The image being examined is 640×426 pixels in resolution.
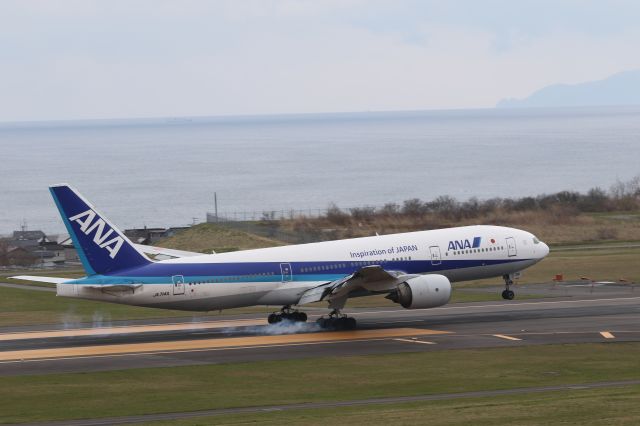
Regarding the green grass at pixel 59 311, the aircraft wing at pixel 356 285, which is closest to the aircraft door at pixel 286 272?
the aircraft wing at pixel 356 285

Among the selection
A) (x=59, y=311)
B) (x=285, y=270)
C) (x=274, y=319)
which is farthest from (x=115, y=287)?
(x=59, y=311)

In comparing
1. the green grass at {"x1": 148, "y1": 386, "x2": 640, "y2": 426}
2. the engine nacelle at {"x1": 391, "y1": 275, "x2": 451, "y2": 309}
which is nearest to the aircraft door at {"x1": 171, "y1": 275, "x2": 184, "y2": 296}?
the engine nacelle at {"x1": 391, "y1": 275, "x2": 451, "y2": 309}

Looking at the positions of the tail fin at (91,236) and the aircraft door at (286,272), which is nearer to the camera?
the tail fin at (91,236)

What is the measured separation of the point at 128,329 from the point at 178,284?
6.93m

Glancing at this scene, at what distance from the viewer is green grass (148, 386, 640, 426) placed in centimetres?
2752

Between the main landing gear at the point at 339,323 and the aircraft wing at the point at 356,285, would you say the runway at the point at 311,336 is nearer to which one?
the main landing gear at the point at 339,323

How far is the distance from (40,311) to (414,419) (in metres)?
36.5

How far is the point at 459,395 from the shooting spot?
3294 centimetres

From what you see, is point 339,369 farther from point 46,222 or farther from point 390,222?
point 46,222

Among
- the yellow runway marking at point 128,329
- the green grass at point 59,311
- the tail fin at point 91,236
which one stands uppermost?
the tail fin at point 91,236

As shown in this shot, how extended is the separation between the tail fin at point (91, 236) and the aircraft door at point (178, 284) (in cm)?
193

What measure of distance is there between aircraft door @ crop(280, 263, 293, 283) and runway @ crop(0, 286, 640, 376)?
248cm

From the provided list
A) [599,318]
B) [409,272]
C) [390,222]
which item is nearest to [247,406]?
[409,272]

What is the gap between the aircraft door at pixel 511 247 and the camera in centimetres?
5362
